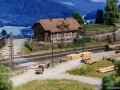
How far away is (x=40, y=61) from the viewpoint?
51344mm

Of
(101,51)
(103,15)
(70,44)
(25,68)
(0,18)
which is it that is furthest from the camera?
(103,15)

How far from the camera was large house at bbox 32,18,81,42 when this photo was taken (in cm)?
6500

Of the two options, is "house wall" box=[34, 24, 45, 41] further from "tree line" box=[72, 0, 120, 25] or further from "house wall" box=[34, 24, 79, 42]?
"tree line" box=[72, 0, 120, 25]

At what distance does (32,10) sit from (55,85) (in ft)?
168

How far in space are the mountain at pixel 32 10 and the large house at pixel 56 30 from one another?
15.2 m

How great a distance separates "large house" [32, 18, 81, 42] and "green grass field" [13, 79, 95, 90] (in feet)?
87.3

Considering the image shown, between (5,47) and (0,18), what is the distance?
65.5 ft

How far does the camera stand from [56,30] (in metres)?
65.3

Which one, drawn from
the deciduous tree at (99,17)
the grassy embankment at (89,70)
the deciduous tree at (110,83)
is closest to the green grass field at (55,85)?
the grassy embankment at (89,70)

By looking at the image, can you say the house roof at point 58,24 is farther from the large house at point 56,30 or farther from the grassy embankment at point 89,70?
the grassy embankment at point 89,70

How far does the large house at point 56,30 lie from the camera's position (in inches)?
2559

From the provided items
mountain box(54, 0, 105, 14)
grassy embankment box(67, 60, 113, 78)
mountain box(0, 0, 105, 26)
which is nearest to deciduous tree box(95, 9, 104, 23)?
mountain box(0, 0, 105, 26)

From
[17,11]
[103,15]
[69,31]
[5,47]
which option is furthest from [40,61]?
[103,15]

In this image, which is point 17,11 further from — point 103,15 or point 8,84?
point 8,84
